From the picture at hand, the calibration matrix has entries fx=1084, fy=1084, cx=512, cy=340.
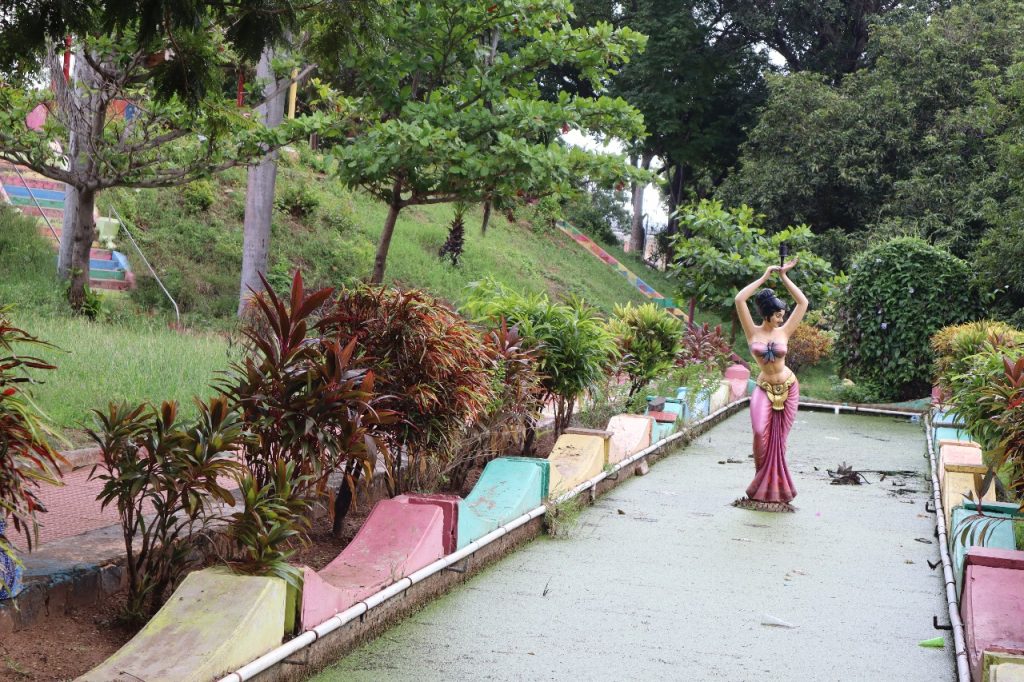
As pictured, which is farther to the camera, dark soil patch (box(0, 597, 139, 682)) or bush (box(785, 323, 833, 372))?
bush (box(785, 323, 833, 372))

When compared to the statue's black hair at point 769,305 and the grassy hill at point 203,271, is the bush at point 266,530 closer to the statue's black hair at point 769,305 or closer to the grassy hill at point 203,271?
the grassy hill at point 203,271

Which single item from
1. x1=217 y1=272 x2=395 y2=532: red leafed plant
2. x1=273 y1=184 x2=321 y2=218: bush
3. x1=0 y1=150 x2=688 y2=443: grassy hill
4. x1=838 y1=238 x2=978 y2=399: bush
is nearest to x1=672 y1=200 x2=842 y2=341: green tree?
x1=838 y1=238 x2=978 y2=399: bush

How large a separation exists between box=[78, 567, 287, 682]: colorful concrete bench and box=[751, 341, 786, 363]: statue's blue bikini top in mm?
5564

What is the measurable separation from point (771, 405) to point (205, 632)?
20.0 feet

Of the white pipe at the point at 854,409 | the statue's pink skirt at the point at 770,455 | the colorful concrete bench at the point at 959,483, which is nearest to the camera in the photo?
the colorful concrete bench at the point at 959,483

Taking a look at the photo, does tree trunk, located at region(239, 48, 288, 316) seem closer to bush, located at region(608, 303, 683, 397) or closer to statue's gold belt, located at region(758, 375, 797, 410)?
bush, located at region(608, 303, 683, 397)

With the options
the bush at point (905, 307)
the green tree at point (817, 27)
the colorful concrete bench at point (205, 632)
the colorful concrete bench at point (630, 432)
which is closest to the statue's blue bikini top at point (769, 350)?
the colorful concrete bench at point (630, 432)

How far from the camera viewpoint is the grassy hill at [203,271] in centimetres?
957

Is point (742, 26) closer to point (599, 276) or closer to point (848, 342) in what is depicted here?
point (599, 276)

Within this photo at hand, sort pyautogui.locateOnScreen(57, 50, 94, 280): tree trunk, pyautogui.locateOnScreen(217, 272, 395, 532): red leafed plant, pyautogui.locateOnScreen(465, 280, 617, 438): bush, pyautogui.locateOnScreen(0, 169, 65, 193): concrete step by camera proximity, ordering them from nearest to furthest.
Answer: pyautogui.locateOnScreen(217, 272, 395, 532): red leafed plant < pyautogui.locateOnScreen(465, 280, 617, 438): bush < pyautogui.locateOnScreen(57, 50, 94, 280): tree trunk < pyautogui.locateOnScreen(0, 169, 65, 193): concrete step

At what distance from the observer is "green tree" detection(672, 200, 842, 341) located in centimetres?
1987

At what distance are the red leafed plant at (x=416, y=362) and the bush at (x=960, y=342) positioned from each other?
304 inches

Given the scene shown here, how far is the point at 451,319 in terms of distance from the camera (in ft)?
21.8

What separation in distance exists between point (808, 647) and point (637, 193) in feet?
124
